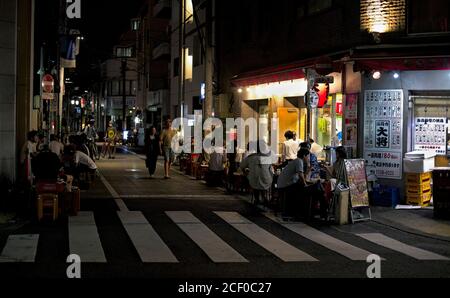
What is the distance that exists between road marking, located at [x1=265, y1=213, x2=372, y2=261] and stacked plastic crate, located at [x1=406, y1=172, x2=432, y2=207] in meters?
4.06

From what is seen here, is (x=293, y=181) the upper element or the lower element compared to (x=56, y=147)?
lower

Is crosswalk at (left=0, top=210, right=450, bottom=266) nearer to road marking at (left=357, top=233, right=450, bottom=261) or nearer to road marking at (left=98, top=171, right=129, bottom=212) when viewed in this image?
road marking at (left=357, top=233, right=450, bottom=261)

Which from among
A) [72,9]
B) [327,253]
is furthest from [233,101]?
[327,253]

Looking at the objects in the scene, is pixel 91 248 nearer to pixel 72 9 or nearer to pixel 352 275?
pixel 352 275

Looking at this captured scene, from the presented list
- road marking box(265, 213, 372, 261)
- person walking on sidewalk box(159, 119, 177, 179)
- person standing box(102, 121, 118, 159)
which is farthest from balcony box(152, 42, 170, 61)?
road marking box(265, 213, 372, 261)

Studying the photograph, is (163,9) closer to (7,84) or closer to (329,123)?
(329,123)

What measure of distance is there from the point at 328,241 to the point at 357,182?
9.48 ft

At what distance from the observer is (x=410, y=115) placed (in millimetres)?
16828

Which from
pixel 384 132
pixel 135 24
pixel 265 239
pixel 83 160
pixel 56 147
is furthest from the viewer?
pixel 135 24

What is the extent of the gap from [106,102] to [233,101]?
58016 mm

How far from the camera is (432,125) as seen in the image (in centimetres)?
1683

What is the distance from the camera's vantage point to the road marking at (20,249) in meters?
9.58

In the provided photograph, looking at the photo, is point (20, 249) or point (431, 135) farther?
point (431, 135)

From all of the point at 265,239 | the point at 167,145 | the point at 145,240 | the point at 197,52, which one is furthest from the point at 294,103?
the point at 197,52
